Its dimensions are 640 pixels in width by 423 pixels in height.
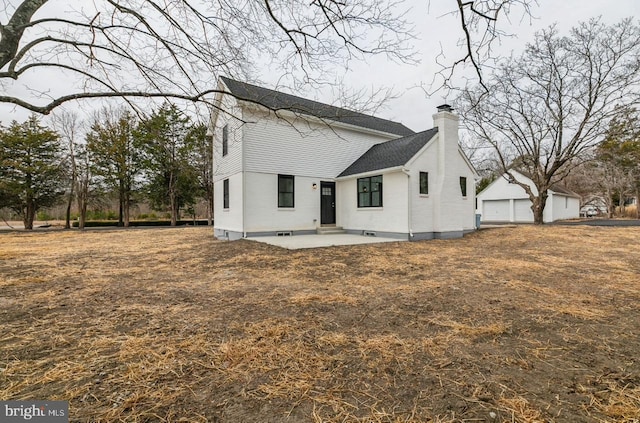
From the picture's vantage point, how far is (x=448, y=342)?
2643 millimetres

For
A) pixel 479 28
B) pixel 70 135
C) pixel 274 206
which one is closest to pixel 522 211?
pixel 274 206

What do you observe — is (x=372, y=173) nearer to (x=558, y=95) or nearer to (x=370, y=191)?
(x=370, y=191)

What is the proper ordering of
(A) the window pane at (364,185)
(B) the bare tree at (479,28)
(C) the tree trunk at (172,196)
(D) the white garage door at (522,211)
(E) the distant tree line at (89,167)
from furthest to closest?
(D) the white garage door at (522,211) → (C) the tree trunk at (172,196) → (E) the distant tree line at (89,167) → (A) the window pane at (364,185) → (B) the bare tree at (479,28)

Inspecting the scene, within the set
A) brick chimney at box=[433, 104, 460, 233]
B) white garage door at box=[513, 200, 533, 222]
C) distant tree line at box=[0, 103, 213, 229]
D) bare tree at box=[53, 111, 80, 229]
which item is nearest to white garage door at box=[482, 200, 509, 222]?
white garage door at box=[513, 200, 533, 222]

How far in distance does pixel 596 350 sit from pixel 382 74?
13.7 feet

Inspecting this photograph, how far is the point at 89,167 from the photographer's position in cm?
2158

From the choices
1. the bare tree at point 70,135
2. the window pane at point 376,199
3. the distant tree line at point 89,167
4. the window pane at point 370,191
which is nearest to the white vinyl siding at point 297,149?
the window pane at point 370,191

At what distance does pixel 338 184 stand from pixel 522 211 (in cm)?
2118

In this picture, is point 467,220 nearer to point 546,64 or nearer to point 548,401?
point 546,64

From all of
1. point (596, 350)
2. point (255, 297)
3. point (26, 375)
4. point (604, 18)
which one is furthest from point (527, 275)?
point (604, 18)

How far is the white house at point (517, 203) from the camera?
979 inches

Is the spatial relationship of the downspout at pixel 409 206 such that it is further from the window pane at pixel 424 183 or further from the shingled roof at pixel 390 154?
the window pane at pixel 424 183

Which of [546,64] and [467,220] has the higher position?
[546,64]

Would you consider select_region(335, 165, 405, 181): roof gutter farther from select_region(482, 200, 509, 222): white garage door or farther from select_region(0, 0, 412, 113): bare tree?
select_region(482, 200, 509, 222): white garage door
